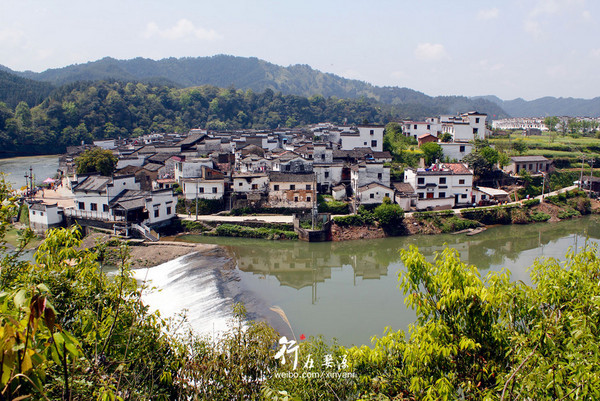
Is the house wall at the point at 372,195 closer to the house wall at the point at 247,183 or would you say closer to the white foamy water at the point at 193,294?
the house wall at the point at 247,183

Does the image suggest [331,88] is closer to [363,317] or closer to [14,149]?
[14,149]

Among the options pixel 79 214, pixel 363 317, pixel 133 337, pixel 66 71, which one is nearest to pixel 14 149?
pixel 79 214

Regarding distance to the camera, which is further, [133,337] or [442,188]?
[442,188]

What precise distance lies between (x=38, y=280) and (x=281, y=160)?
21.4 m

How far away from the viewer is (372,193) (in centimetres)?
2264

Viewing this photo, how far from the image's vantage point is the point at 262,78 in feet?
600

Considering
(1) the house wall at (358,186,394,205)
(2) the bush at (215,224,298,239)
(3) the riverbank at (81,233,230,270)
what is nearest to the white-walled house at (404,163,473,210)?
(1) the house wall at (358,186,394,205)

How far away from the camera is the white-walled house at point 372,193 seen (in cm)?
2256

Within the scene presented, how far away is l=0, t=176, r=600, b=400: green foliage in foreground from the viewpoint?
3.88 m

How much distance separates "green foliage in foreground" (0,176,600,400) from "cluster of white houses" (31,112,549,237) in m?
15.5

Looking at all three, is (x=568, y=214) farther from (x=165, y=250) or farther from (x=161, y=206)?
(x=161, y=206)

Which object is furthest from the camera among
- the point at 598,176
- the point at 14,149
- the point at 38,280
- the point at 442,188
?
the point at 14,149

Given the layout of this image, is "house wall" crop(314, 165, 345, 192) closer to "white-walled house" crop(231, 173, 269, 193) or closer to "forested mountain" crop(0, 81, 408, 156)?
"white-walled house" crop(231, 173, 269, 193)

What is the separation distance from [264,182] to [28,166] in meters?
29.9
